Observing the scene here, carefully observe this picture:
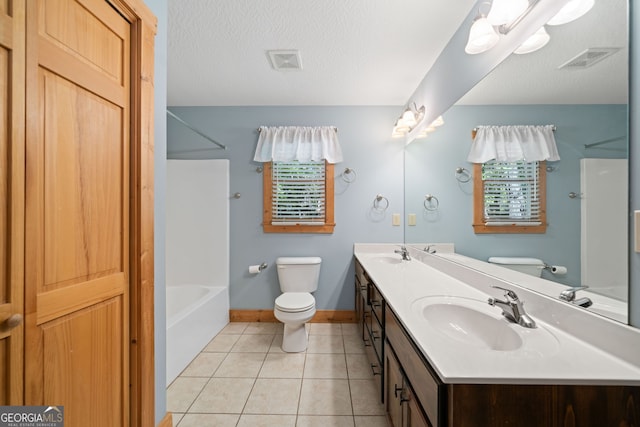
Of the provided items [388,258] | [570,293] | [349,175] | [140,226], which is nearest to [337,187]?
[349,175]

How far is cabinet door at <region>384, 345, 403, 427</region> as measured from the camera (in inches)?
43.3

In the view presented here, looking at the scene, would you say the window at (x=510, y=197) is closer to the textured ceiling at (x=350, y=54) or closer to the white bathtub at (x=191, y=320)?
the textured ceiling at (x=350, y=54)

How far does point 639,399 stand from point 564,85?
3.42 feet

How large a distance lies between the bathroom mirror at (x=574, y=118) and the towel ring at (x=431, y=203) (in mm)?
593

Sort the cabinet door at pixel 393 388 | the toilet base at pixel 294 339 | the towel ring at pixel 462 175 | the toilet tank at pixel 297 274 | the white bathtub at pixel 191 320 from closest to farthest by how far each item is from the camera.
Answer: the cabinet door at pixel 393 388
the towel ring at pixel 462 175
the white bathtub at pixel 191 320
the toilet base at pixel 294 339
the toilet tank at pixel 297 274

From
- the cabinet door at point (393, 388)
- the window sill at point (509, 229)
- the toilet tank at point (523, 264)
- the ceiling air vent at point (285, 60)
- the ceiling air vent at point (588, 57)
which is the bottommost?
the cabinet door at point (393, 388)

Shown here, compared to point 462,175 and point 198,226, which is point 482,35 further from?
point 198,226

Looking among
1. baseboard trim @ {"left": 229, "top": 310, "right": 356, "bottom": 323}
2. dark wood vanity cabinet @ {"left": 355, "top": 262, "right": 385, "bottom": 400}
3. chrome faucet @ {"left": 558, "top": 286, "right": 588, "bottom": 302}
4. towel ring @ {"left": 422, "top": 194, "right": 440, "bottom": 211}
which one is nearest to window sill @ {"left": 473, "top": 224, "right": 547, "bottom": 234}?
chrome faucet @ {"left": 558, "top": 286, "right": 588, "bottom": 302}

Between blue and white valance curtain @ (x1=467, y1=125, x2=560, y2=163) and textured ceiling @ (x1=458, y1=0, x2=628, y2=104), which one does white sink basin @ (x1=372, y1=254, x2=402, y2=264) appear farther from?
textured ceiling @ (x1=458, y1=0, x2=628, y2=104)

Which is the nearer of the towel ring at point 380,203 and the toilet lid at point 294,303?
the toilet lid at point 294,303

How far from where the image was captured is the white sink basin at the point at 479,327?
860 millimetres

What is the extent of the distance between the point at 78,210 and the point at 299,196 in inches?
78.9

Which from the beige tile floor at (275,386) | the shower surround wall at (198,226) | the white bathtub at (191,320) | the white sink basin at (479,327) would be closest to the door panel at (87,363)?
the beige tile floor at (275,386)

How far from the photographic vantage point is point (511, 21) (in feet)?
3.86
